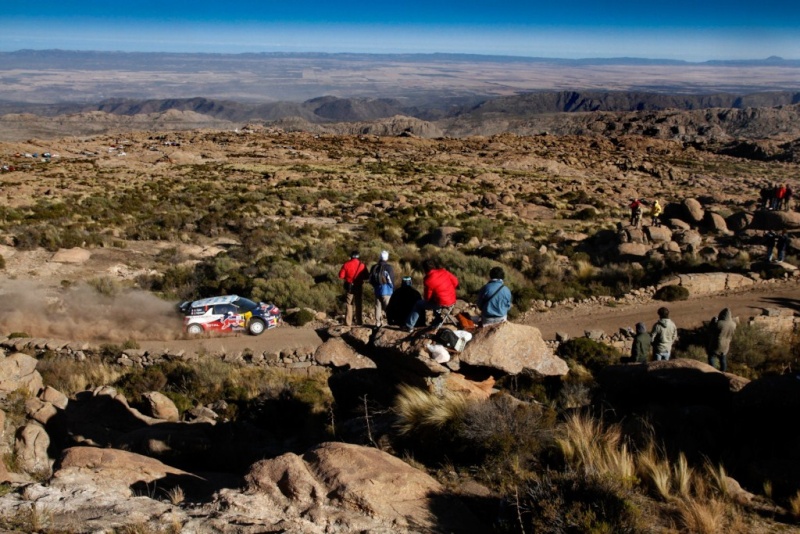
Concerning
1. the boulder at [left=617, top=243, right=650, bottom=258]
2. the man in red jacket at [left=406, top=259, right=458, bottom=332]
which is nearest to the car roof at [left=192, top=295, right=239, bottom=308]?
the man in red jacket at [left=406, top=259, right=458, bottom=332]

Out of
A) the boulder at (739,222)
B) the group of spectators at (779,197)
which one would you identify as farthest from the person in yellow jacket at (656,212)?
the group of spectators at (779,197)

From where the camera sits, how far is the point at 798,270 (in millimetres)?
19328

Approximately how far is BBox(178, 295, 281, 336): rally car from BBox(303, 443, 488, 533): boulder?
33.6 ft

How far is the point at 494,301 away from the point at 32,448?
7.72 m

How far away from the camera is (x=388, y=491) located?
5711 mm

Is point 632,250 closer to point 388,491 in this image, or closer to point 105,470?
point 388,491

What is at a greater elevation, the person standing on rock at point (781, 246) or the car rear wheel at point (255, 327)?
the person standing on rock at point (781, 246)

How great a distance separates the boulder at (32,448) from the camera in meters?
8.32

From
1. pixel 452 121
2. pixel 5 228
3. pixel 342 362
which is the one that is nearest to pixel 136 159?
pixel 5 228

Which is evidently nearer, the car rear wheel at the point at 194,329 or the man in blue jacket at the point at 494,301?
the man in blue jacket at the point at 494,301

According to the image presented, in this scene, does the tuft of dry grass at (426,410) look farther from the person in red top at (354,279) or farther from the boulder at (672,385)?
the person in red top at (354,279)

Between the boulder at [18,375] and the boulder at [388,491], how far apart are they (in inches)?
298

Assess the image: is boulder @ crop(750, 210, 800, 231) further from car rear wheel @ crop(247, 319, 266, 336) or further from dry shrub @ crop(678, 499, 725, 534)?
dry shrub @ crop(678, 499, 725, 534)

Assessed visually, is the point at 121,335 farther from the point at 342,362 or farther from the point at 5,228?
the point at 5,228
